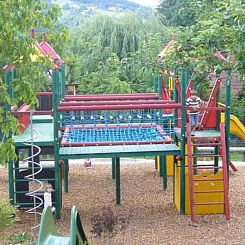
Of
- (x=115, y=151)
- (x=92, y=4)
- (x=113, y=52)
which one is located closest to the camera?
(x=115, y=151)

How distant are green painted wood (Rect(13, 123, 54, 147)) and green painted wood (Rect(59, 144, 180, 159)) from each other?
0.27m

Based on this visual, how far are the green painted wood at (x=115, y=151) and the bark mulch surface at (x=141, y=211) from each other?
0.97 meters

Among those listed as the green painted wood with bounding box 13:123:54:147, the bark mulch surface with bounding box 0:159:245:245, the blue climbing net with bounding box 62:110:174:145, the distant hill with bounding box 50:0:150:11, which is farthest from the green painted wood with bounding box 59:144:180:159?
the distant hill with bounding box 50:0:150:11

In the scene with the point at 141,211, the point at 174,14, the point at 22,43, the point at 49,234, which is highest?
the point at 174,14

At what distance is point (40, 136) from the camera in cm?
885

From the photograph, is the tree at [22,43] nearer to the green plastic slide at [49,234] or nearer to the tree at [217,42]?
the green plastic slide at [49,234]

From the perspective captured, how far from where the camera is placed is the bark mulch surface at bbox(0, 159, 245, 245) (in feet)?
24.2

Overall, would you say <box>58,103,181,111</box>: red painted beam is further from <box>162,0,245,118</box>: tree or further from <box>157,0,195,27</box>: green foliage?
<box>157,0,195,27</box>: green foliage

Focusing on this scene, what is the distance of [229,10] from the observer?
466 cm

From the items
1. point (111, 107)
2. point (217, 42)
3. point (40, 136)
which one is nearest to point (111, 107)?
point (111, 107)

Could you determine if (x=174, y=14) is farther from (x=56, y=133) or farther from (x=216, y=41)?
(x=216, y=41)

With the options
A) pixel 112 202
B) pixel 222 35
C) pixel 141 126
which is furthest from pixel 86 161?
pixel 222 35

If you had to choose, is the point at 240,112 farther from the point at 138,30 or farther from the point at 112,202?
the point at 112,202

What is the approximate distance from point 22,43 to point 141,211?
5075 millimetres
